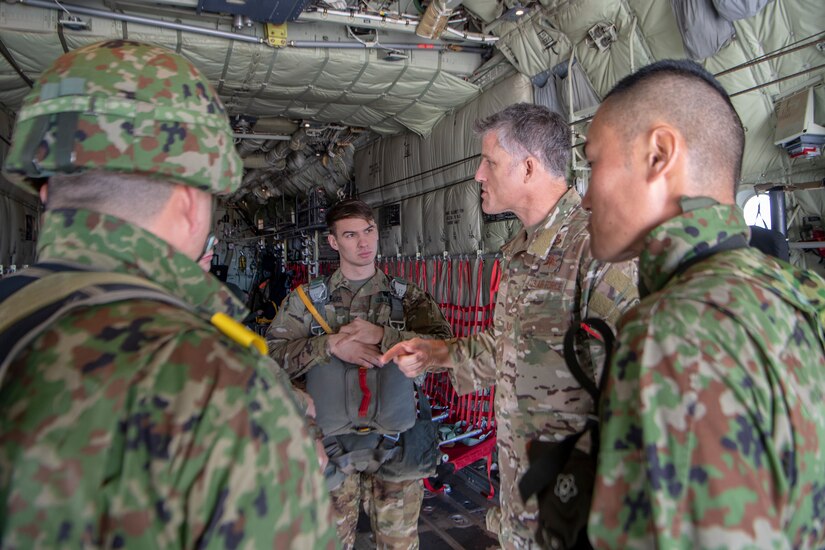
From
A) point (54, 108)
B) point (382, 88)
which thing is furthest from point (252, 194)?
point (54, 108)

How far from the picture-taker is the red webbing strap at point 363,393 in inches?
115

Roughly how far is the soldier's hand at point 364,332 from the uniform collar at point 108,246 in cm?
188

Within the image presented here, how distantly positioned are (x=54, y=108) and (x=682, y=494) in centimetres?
126

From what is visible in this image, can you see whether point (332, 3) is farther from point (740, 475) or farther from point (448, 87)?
point (740, 475)

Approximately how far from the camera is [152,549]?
2.40 ft

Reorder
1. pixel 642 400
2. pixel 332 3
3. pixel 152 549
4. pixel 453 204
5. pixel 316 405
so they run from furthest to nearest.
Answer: pixel 453 204, pixel 332 3, pixel 316 405, pixel 642 400, pixel 152 549

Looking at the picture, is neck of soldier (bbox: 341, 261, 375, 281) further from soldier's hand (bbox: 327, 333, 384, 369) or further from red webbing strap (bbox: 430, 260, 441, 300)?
red webbing strap (bbox: 430, 260, 441, 300)

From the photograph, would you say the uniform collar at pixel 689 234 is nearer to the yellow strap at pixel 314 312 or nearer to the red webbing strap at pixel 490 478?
the yellow strap at pixel 314 312

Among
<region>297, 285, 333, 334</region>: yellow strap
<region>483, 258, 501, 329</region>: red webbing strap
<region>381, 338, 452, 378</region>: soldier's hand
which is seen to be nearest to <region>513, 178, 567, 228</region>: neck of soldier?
<region>381, 338, 452, 378</region>: soldier's hand

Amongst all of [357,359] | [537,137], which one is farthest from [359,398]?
[537,137]

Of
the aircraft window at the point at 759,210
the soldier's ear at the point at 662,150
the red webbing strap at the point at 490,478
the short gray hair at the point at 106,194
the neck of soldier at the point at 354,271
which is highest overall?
the aircraft window at the point at 759,210

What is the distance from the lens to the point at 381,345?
2.88 m

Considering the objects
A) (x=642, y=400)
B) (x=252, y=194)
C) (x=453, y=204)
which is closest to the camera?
(x=642, y=400)

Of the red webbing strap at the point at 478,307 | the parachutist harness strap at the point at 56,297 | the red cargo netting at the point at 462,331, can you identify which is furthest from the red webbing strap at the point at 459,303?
the parachutist harness strap at the point at 56,297
